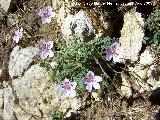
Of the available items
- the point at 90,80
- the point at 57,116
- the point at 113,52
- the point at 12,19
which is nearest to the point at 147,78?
the point at 113,52

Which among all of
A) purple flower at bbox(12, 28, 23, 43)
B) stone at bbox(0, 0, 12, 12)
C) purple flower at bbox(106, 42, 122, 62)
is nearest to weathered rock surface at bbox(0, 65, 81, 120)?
purple flower at bbox(12, 28, 23, 43)

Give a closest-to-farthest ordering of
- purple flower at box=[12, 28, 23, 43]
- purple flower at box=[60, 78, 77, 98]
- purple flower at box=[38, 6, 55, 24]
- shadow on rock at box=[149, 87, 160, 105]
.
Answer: shadow on rock at box=[149, 87, 160, 105] < purple flower at box=[60, 78, 77, 98] < purple flower at box=[38, 6, 55, 24] < purple flower at box=[12, 28, 23, 43]

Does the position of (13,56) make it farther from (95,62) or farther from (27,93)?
(95,62)

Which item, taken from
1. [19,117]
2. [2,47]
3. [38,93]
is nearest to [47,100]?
[38,93]

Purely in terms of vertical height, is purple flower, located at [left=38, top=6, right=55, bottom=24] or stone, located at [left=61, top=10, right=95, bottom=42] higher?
purple flower, located at [left=38, top=6, right=55, bottom=24]

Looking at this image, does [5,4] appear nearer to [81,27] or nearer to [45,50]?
[45,50]

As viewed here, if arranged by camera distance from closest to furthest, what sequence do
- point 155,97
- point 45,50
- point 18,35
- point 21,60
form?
point 155,97
point 45,50
point 21,60
point 18,35

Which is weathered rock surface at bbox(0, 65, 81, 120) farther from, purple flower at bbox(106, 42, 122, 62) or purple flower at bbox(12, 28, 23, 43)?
purple flower at bbox(106, 42, 122, 62)
